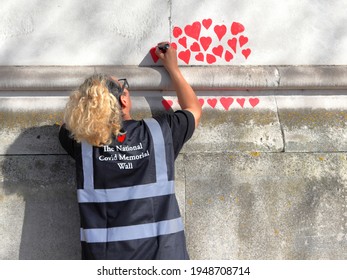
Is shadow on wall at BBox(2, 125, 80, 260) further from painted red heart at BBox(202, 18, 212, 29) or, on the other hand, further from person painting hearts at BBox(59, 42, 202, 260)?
painted red heart at BBox(202, 18, 212, 29)

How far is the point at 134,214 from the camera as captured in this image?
2.89 m

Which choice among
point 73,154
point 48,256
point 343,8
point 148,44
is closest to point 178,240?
point 73,154

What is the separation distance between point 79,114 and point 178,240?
0.89 m

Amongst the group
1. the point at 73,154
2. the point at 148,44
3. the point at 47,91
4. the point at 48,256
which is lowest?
the point at 48,256

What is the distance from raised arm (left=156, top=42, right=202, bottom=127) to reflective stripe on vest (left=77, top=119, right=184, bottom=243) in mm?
333

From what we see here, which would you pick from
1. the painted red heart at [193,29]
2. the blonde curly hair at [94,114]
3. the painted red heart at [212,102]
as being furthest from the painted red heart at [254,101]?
the blonde curly hair at [94,114]

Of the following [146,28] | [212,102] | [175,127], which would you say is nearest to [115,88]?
[175,127]

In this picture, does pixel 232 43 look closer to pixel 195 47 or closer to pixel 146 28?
pixel 195 47

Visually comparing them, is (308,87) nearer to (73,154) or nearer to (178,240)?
(178,240)

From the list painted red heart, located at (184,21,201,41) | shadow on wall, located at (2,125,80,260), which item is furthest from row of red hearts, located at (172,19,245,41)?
shadow on wall, located at (2,125,80,260)

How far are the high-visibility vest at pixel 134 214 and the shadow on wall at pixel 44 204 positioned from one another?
0.53 metres

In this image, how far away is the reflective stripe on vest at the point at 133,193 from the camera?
9.53ft

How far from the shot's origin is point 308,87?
11.8 ft

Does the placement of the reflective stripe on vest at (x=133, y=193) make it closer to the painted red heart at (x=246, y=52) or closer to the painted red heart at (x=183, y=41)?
the painted red heart at (x=183, y=41)
